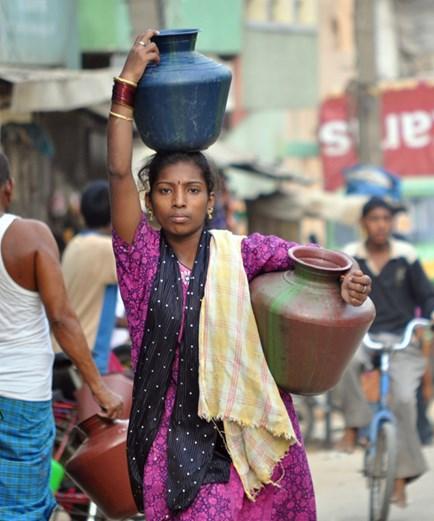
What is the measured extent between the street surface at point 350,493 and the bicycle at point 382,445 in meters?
0.27

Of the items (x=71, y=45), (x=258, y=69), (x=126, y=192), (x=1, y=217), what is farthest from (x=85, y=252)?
(x=258, y=69)

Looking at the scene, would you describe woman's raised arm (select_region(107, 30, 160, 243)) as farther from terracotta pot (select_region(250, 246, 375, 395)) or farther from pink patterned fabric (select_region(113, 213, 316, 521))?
terracotta pot (select_region(250, 246, 375, 395))

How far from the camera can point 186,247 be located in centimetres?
430

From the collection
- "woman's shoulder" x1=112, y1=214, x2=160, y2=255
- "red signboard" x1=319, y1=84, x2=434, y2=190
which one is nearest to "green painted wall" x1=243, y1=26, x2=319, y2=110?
"red signboard" x1=319, y1=84, x2=434, y2=190

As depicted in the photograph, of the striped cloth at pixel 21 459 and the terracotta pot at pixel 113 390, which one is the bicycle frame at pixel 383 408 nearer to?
the terracotta pot at pixel 113 390

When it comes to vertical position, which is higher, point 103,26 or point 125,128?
point 125,128

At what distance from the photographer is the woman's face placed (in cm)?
420

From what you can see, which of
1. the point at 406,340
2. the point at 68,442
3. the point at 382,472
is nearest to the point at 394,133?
the point at 406,340

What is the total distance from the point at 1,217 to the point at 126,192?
1.11m

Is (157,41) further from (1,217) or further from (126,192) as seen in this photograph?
(1,217)

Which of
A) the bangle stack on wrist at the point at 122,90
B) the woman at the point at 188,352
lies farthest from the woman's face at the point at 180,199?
the bangle stack on wrist at the point at 122,90

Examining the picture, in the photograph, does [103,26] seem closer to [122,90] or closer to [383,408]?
[383,408]

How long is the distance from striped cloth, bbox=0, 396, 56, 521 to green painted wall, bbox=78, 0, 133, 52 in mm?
8852

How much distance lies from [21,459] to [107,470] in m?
0.32
